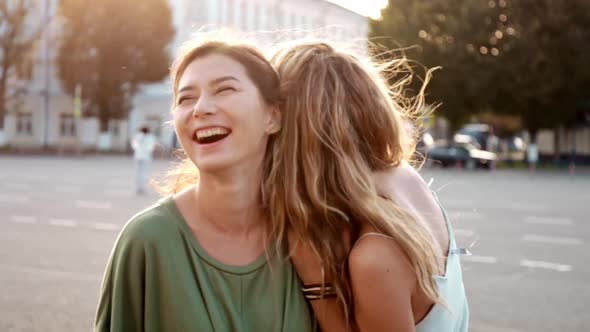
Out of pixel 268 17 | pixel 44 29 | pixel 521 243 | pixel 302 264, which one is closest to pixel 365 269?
pixel 302 264

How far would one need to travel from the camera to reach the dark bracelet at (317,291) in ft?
8.98

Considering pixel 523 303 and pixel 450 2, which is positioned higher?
pixel 450 2

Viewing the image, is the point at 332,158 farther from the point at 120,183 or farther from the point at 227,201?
the point at 120,183

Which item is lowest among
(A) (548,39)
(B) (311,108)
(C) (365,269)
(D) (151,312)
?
(D) (151,312)

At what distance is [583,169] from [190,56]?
1755 inches

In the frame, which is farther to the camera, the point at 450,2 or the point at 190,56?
the point at 450,2

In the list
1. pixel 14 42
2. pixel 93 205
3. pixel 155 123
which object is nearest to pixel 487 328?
pixel 93 205

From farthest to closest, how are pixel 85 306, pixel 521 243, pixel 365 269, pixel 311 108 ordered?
pixel 521 243
pixel 85 306
pixel 311 108
pixel 365 269

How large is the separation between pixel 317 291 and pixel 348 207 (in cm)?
30

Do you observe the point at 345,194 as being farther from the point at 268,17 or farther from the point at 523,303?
the point at 268,17

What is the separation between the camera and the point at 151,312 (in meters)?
2.65

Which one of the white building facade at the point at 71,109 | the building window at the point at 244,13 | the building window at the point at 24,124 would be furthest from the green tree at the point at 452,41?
the building window at the point at 24,124

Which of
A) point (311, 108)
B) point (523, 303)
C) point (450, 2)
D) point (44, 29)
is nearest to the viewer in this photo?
point (311, 108)

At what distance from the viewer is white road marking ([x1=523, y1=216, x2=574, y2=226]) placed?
14.7 m
